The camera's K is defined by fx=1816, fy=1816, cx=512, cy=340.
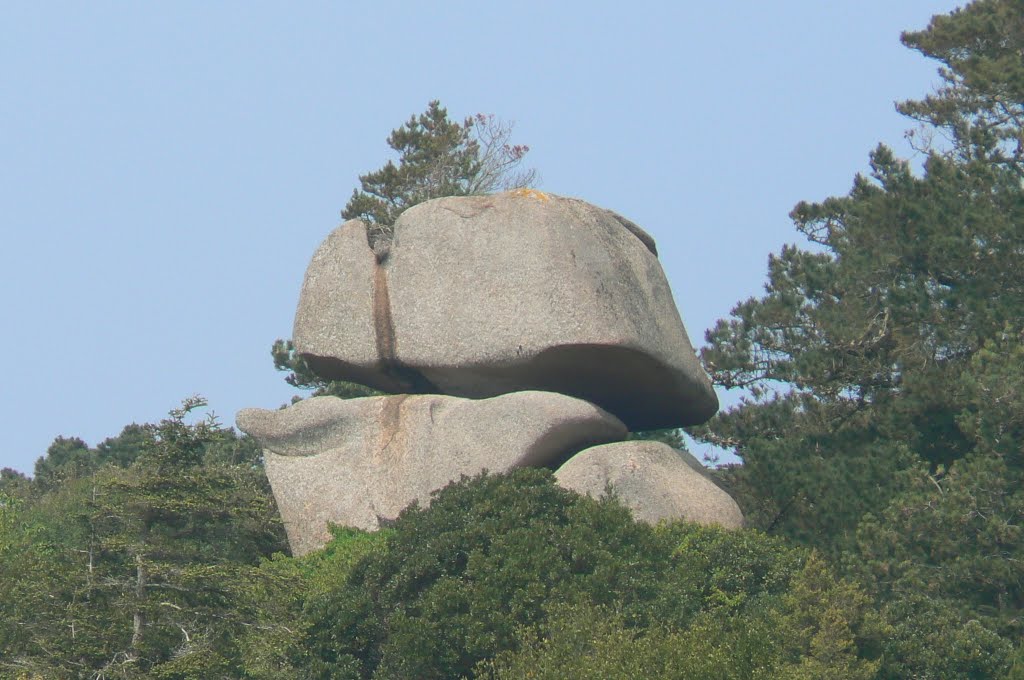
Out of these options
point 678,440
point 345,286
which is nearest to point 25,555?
point 345,286

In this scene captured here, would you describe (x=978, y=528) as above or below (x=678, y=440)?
below

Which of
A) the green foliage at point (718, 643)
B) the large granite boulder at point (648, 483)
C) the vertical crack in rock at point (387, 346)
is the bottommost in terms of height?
the green foliage at point (718, 643)

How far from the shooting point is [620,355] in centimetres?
2645

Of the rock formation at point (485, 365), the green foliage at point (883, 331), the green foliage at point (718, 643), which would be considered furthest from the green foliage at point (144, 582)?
the green foliage at point (883, 331)

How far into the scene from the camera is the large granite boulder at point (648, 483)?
25141 mm

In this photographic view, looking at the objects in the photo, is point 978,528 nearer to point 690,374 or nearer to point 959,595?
point 959,595

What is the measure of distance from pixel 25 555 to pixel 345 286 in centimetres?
717

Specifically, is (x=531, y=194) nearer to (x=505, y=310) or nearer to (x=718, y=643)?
(x=505, y=310)

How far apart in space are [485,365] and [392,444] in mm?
1844

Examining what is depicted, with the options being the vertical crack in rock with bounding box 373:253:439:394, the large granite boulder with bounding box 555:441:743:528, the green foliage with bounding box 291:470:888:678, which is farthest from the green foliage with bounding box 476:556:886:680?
the vertical crack in rock with bounding box 373:253:439:394

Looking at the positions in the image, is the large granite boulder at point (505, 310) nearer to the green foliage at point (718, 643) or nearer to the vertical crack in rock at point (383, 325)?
the vertical crack in rock at point (383, 325)

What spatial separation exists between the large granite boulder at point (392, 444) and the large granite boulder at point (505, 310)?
0.64 meters

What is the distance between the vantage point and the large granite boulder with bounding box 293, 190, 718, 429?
26.4 meters

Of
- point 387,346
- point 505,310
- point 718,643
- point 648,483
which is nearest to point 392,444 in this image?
point 387,346
